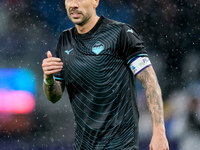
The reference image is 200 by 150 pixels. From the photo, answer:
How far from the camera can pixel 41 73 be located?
9.52 metres

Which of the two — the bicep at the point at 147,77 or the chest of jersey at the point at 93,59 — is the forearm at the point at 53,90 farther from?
the bicep at the point at 147,77

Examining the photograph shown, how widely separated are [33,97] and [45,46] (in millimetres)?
Answer: 1233

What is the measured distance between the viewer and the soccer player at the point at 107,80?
3.43 meters

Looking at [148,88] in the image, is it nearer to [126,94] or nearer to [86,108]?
[126,94]

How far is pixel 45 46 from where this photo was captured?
Answer: 9531mm

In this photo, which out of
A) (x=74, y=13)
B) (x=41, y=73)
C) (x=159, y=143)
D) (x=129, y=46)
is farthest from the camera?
(x=41, y=73)

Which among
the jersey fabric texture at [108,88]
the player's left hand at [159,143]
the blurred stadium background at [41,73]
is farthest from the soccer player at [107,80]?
the blurred stadium background at [41,73]

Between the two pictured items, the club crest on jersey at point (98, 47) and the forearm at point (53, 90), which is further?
the forearm at point (53, 90)

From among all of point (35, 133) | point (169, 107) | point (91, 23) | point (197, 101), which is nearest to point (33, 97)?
point (35, 133)

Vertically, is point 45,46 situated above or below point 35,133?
above

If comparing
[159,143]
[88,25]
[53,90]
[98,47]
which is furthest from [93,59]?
[159,143]

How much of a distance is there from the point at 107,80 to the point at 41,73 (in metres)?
6.16

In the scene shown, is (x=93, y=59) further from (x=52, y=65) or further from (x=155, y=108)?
(x=155, y=108)

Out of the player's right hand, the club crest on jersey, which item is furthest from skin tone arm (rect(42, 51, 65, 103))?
the club crest on jersey
